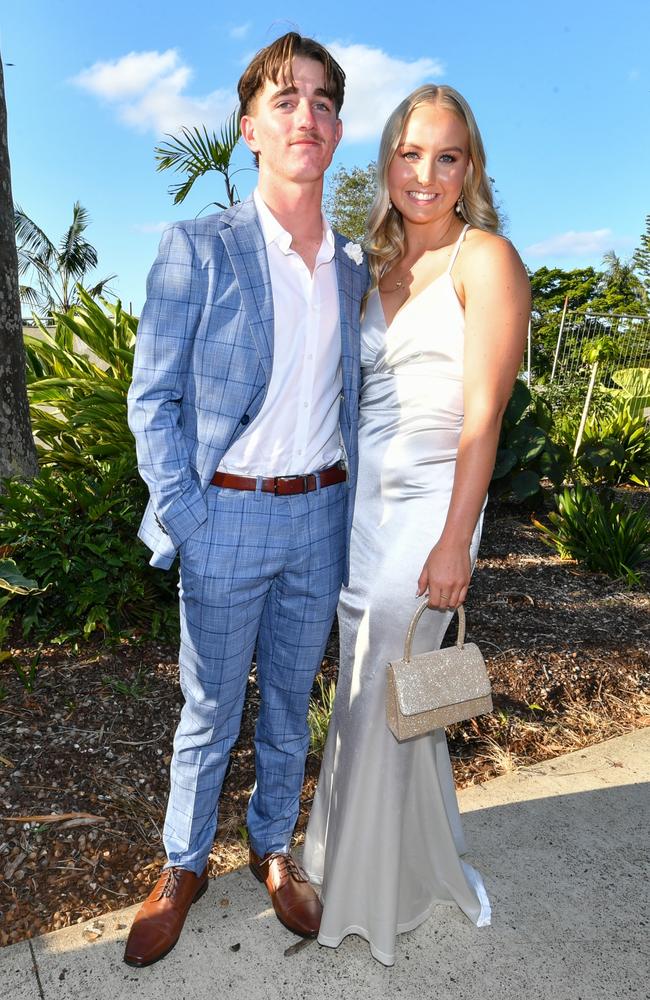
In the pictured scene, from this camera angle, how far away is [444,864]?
2438 mm

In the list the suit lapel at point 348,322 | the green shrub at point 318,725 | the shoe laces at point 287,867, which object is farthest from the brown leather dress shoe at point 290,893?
the suit lapel at point 348,322

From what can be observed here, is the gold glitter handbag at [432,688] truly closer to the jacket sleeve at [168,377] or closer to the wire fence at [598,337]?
the jacket sleeve at [168,377]

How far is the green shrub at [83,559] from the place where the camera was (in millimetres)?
3750

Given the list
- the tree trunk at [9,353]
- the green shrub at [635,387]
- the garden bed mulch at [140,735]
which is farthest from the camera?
the green shrub at [635,387]

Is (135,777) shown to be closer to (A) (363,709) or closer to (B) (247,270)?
(A) (363,709)

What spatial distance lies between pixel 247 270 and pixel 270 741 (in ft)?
4.61

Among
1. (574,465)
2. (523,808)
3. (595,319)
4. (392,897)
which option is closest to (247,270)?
(392,897)

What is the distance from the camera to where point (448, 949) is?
2299mm

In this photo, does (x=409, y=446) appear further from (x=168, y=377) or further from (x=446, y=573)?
(x=168, y=377)

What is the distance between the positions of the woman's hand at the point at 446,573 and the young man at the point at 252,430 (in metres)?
0.30

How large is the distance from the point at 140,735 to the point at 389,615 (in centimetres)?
159

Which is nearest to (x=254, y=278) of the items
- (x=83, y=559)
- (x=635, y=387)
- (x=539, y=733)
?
(x=83, y=559)

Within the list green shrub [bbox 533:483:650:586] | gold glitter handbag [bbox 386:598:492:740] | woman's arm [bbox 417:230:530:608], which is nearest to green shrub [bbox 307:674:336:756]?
gold glitter handbag [bbox 386:598:492:740]

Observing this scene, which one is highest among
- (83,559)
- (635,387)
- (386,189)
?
(386,189)
